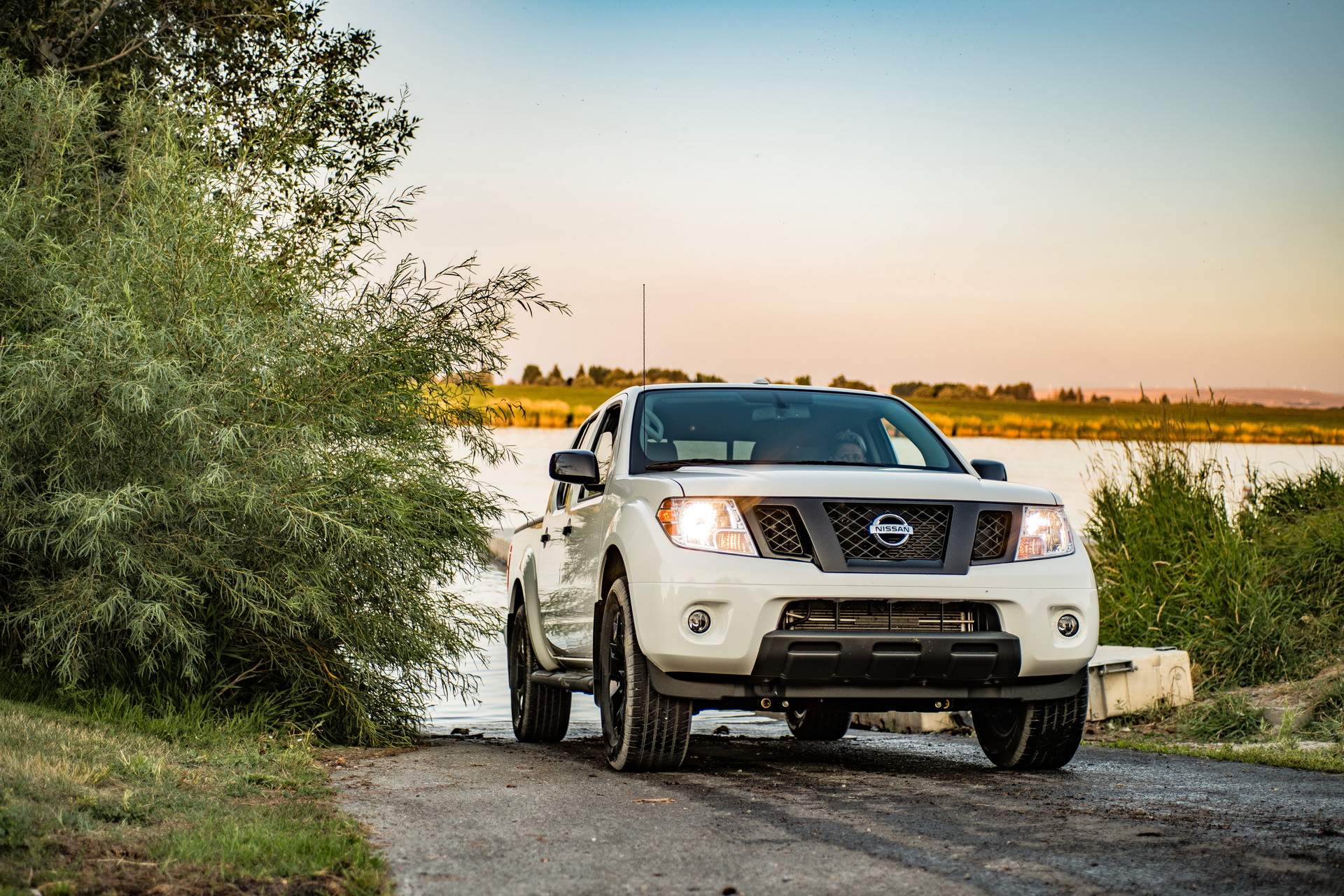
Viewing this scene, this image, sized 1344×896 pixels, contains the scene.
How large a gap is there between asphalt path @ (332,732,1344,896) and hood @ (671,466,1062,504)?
1.33m

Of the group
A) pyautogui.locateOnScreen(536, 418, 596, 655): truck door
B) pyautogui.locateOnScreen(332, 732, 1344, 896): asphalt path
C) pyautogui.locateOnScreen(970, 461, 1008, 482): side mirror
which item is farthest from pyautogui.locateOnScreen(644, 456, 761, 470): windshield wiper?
pyautogui.locateOnScreen(332, 732, 1344, 896): asphalt path

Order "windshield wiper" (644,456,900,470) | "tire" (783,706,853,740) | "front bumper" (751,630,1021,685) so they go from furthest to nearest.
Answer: "tire" (783,706,853,740) < "windshield wiper" (644,456,900,470) < "front bumper" (751,630,1021,685)

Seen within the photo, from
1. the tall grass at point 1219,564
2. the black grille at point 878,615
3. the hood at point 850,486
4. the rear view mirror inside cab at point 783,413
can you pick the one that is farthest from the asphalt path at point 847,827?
the tall grass at point 1219,564

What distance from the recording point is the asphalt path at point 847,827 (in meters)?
4.46

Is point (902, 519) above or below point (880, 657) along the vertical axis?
above

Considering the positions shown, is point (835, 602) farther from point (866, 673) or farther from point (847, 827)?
point (847, 827)

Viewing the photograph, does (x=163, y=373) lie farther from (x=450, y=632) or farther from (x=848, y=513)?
(x=848, y=513)

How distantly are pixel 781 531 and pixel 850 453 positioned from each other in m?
1.59

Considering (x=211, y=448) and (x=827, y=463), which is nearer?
(x=827, y=463)

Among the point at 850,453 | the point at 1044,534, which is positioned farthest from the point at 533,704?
the point at 1044,534

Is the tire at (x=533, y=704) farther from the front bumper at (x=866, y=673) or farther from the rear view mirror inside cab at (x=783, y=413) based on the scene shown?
the front bumper at (x=866, y=673)

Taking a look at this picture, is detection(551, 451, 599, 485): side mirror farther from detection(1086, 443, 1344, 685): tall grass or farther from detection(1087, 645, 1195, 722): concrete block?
detection(1086, 443, 1344, 685): tall grass

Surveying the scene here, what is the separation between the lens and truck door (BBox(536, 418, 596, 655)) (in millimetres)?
8359

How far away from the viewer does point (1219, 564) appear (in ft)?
40.4
